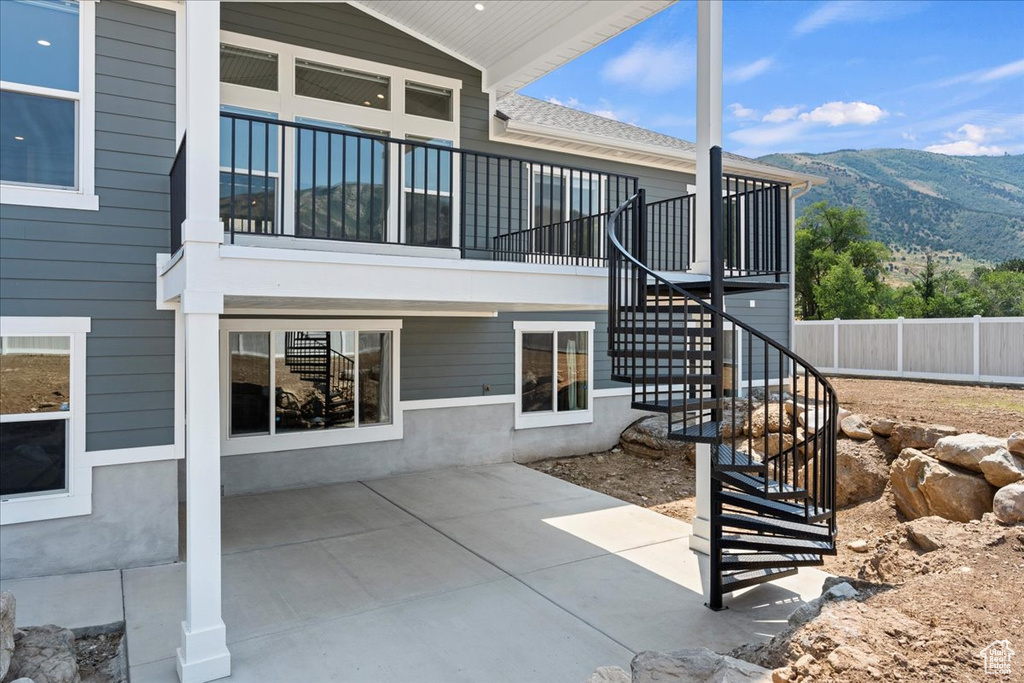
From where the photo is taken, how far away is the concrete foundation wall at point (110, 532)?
4.97 m

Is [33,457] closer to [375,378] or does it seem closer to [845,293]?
[375,378]

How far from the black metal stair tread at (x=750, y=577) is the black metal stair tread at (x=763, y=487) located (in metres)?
0.72

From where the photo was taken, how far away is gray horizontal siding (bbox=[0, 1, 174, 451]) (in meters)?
5.15

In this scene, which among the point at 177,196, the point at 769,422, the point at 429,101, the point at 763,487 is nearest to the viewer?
the point at 763,487

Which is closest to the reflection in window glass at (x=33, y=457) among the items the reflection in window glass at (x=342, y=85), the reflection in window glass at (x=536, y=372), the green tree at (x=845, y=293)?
the reflection in window glass at (x=342, y=85)

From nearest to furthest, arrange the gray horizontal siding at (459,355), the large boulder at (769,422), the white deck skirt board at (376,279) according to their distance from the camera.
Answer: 1. the white deck skirt board at (376,279)
2. the gray horizontal siding at (459,355)
3. the large boulder at (769,422)

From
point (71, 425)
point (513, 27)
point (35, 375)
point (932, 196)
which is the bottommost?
point (71, 425)

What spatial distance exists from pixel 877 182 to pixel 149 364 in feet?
116

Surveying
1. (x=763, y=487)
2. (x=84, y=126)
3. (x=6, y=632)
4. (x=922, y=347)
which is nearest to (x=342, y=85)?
(x=84, y=126)

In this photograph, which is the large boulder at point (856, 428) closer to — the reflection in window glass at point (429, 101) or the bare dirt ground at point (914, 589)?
the bare dirt ground at point (914, 589)

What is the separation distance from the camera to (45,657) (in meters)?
3.51

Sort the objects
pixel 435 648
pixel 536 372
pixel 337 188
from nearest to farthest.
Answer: pixel 435 648, pixel 337 188, pixel 536 372

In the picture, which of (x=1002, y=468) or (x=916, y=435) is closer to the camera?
(x=1002, y=468)

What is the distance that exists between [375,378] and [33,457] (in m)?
3.87
